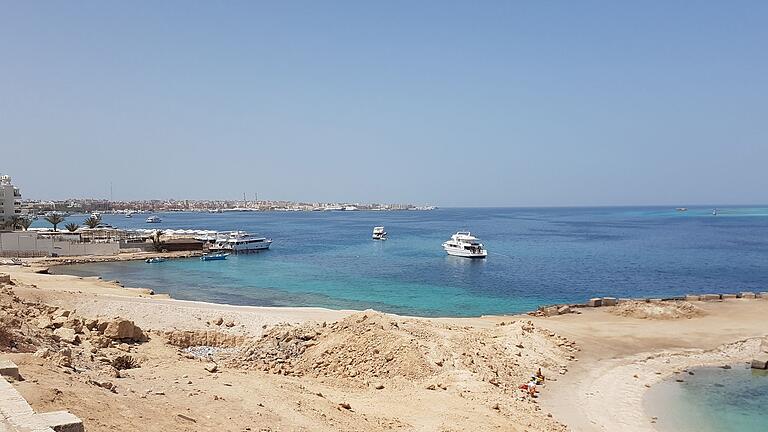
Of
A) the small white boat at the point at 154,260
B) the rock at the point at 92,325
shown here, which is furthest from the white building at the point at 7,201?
the rock at the point at 92,325

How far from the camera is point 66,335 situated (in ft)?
61.5

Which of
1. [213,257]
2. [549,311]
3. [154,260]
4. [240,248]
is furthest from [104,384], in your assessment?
[240,248]

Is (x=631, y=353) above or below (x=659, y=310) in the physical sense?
below

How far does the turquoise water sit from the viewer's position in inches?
660

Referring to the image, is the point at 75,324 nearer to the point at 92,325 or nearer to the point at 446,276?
the point at 92,325

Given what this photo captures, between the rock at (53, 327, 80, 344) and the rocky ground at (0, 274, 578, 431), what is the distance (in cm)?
3

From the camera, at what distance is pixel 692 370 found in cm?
2266

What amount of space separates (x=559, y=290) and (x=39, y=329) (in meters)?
39.8

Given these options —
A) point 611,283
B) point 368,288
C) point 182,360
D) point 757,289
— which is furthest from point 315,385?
point 757,289

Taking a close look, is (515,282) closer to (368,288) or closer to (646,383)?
(368,288)

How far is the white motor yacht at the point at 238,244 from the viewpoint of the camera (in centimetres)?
8319

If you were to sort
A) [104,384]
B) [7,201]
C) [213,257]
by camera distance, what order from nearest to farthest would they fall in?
[104,384]
[213,257]
[7,201]

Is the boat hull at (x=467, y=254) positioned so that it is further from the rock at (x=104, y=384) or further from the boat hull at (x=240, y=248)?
the rock at (x=104, y=384)

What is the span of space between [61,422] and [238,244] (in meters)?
77.5
